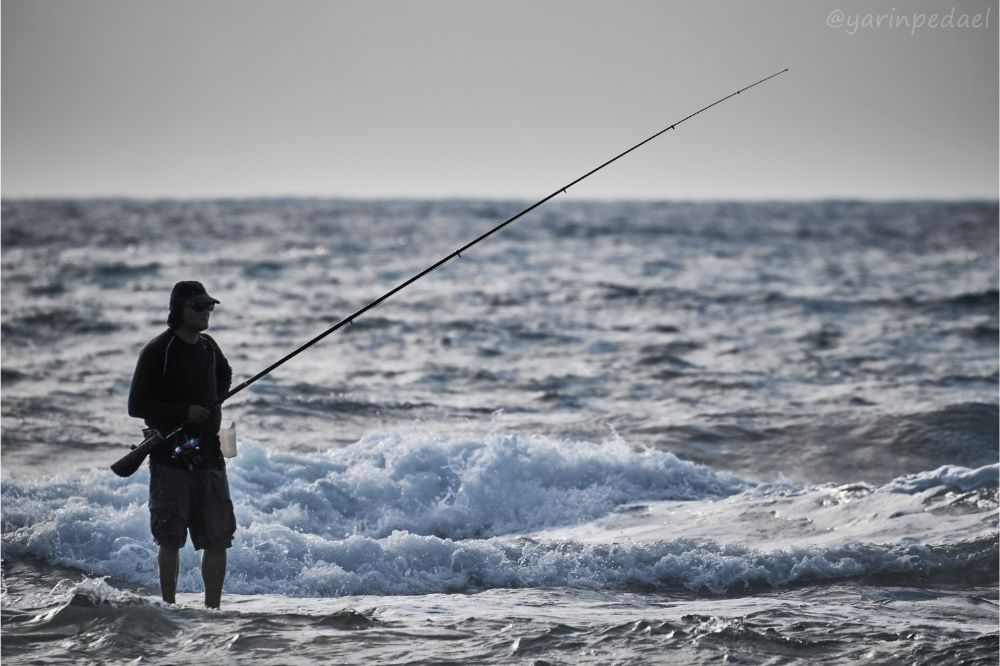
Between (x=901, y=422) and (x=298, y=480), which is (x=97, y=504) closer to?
(x=298, y=480)

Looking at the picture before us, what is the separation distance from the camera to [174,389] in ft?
16.8

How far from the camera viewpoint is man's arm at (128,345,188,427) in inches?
199

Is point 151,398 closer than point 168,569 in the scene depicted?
Yes

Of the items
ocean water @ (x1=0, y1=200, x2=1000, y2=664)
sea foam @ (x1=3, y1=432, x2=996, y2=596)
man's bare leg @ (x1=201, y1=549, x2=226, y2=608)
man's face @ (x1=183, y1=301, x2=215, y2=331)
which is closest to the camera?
man's face @ (x1=183, y1=301, x2=215, y2=331)

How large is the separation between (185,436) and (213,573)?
0.70 metres

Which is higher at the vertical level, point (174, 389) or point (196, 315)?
point (196, 315)

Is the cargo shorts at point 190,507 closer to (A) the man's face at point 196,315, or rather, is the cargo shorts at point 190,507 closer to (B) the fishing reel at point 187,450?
(B) the fishing reel at point 187,450

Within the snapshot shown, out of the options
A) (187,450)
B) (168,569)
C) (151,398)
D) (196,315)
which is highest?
(196,315)

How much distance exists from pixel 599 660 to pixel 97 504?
4.14m

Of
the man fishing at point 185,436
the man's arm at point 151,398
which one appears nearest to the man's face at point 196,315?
the man fishing at point 185,436

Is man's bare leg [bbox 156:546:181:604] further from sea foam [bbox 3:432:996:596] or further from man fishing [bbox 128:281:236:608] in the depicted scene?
sea foam [bbox 3:432:996:596]

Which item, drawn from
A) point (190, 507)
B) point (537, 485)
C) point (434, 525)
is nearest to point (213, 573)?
point (190, 507)

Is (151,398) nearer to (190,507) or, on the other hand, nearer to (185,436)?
(185,436)

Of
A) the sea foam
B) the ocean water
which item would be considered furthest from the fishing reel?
the sea foam
